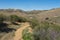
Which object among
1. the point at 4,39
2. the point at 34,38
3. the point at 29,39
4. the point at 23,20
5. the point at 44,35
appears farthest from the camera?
the point at 23,20

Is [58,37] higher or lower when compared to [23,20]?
higher

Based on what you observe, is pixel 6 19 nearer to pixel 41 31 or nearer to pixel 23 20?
pixel 23 20

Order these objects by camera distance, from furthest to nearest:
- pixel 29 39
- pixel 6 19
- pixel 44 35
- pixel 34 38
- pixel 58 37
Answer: pixel 6 19
pixel 29 39
pixel 34 38
pixel 44 35
pixel 58 37

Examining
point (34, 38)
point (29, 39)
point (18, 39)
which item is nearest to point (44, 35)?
point (34, 38)

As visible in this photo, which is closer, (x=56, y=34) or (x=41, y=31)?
(x=56, y=34)

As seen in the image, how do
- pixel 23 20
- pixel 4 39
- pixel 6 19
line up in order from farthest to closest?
pixel 23 20, pixel 6 19, pixel 4 39

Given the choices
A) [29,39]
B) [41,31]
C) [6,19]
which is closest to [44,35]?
[41,31]

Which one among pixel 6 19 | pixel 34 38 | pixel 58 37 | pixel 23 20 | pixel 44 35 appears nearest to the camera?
pixel 58 37

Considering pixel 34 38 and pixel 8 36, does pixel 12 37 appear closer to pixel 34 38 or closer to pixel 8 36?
pixel 8 36

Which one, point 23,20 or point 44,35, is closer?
point 44,35
